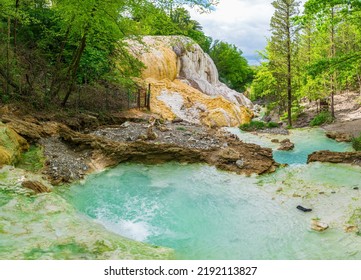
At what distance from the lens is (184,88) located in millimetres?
29969

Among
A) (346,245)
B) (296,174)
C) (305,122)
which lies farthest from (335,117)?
(346,245)

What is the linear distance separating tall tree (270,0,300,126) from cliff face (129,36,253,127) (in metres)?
4.78

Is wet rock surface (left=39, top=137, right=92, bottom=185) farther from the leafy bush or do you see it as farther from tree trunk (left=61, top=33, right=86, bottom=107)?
the leafy bush

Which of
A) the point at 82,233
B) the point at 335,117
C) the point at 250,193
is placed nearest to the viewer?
the point at 82,233

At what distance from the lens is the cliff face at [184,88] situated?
82.6ft

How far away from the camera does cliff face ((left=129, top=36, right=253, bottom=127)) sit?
25.2 meters

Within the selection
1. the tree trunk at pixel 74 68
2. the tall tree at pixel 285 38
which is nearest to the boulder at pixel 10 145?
the tree trunk at pixel 74 68

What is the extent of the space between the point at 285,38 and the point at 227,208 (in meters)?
21.6

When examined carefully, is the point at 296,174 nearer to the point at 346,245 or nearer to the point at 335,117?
the point at 346,245

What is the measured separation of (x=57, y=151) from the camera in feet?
37.8

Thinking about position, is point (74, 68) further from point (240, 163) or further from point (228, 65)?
point (228, 65)

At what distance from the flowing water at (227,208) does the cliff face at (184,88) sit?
11.7m

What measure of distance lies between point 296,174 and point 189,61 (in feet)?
83.0

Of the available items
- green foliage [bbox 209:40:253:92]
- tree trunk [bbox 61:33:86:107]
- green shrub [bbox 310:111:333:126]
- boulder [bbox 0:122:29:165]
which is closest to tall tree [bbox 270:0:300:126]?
green shrub [bbox 310:111:333:126]
